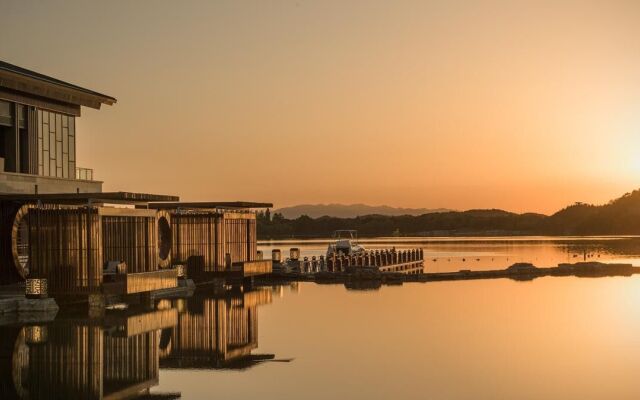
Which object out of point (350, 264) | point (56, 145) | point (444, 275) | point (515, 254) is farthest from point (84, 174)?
point (515, 254)

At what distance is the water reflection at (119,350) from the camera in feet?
57.4

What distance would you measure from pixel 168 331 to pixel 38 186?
1533 centimetres

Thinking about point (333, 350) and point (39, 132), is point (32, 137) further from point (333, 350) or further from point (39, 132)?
point (333, 350)

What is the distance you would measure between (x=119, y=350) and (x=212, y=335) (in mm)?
3648

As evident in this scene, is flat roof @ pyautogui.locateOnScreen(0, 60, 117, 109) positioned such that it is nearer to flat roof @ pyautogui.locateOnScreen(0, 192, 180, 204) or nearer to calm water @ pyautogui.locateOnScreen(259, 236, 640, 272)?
flat roof @ pyautogui.locateOnScreen(0, 192, 180, 204)

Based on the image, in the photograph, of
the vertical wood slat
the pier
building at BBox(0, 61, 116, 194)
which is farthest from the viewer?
the pier

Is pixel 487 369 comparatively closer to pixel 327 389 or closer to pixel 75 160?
pixel 327 389

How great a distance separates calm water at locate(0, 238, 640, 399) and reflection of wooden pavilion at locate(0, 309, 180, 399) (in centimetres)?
4

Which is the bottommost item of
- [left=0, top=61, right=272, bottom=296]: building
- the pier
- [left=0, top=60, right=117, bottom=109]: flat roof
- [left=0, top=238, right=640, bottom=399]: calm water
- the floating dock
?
[left=0, top=238, right=640, bottom=399]: calm water

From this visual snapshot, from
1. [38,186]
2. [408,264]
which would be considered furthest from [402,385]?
[408,264]

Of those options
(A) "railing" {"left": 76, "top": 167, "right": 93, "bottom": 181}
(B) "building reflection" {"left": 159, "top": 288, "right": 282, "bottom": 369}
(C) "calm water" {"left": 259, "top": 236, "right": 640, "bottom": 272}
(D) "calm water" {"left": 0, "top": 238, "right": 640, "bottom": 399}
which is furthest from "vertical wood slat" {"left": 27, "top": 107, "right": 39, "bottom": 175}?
(C) "calm water" {"left": 259, "top": 236, "right": 640, "bottom": 272}

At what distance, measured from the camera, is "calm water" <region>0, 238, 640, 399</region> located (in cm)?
1736

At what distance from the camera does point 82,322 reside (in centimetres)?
2720

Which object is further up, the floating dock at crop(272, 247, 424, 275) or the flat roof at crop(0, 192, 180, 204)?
the flat roof at crop(0, 192, 180, 204)
